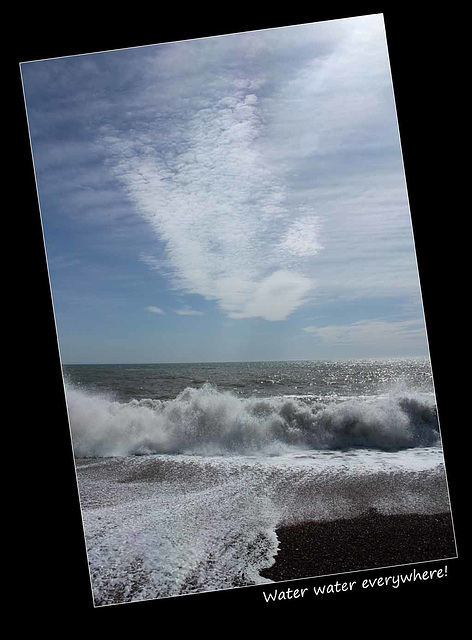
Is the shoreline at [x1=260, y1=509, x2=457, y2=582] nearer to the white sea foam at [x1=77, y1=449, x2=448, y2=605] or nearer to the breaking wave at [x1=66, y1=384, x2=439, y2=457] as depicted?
the white sea foam at [x1=77, y1=449, x2=448, y2=605]

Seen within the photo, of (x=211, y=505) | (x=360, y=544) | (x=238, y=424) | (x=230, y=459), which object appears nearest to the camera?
(x=360, y=544)

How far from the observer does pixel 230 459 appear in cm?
306

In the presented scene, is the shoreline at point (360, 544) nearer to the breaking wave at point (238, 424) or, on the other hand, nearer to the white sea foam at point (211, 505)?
the white sea foam at point (211, 505)

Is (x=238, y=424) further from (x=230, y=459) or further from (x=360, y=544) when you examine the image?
(x=360, y=544)

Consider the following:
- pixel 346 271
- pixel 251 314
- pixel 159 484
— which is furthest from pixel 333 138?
pixel 159 484

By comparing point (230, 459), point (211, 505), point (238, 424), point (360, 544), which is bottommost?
point (360, 544)

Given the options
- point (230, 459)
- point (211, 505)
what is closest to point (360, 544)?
point (211, 505)

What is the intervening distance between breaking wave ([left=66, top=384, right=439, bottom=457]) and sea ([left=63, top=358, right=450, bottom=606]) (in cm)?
1

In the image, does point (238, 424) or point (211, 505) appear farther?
point (238, 424)

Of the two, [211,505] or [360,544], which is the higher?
[211,505]

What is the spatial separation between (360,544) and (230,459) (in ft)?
3.44

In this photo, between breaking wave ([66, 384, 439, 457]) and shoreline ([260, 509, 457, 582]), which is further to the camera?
breaking wave ([66, 384, 439, 457])

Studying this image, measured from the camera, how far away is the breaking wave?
10.2 feet

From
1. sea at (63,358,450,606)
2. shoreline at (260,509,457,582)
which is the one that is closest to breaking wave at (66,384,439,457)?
sea at (63,358,450,606)
